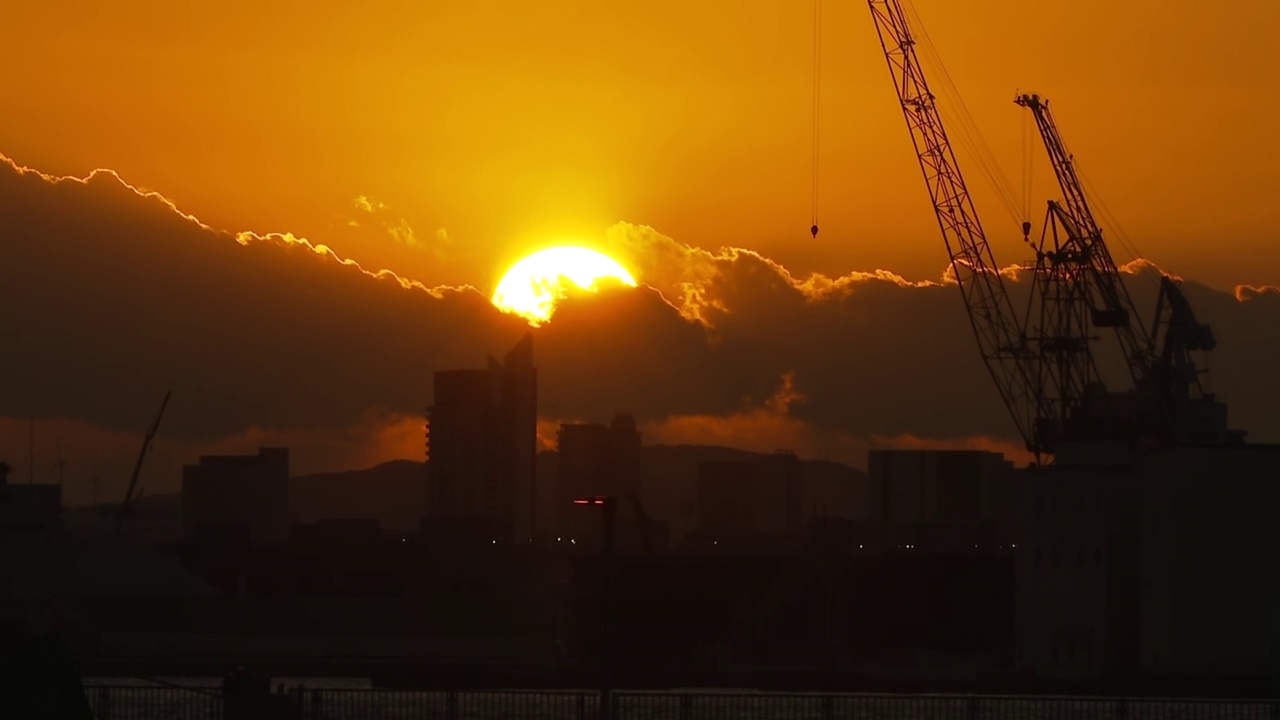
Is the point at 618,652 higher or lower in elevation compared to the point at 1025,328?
lower

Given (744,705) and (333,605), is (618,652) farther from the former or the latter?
(744,705)

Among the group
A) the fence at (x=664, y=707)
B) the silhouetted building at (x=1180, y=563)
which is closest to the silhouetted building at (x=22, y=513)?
the fence at (x=664, y=707)

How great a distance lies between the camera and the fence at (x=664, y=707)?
5669cm

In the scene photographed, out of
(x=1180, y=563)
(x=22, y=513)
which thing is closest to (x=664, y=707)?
(x=1180, y=563)

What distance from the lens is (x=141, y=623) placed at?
160250 millimetres

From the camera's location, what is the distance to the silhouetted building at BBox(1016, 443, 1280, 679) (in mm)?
114875

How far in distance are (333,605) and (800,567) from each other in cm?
4158

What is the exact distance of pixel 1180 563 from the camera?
115875 mm

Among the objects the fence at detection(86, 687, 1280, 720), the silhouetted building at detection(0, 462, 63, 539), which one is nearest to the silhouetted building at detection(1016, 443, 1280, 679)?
the fence at detection(86, 687, 1280, 720)

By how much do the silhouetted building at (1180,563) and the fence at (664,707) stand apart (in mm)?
12705

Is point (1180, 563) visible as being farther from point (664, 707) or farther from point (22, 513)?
point (22, 513)

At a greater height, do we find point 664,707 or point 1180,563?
point 1180,563

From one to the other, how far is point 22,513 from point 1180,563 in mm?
92349

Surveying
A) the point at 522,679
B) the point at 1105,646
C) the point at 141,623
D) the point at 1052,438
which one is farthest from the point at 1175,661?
the point at 141,623
